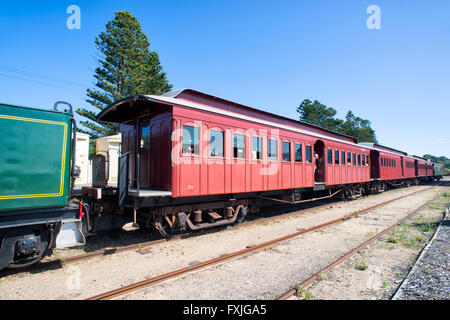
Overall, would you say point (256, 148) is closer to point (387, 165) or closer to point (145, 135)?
point (145, 135)

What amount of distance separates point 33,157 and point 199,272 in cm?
355

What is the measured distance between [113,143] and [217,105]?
34.5 feet

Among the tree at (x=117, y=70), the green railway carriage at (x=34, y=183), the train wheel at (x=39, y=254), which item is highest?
the tree at (x=117, y=70)

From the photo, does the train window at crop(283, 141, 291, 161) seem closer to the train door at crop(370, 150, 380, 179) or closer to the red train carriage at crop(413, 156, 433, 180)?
the train door at crop(370, 150, 380, 179)

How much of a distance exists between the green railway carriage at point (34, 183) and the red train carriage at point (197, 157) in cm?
136

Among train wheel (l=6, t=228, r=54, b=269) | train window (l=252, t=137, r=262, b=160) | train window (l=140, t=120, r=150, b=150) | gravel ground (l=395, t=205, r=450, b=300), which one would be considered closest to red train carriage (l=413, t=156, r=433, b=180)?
gravel ground (l=395, t=205, r=450, b=300)

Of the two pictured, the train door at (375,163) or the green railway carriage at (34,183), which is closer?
the green railway carriage at (34,183)

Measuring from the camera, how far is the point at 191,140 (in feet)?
21.8

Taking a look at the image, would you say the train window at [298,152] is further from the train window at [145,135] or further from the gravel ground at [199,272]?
the train window at [145,135]

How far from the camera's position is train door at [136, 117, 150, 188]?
291 inches

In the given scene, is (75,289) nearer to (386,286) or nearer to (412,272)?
(386,286)

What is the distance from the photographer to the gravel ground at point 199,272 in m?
3.89

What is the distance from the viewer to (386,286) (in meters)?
4.15

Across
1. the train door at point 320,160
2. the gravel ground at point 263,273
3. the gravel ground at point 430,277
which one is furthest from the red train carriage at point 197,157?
the gravel ground at point 430,277
